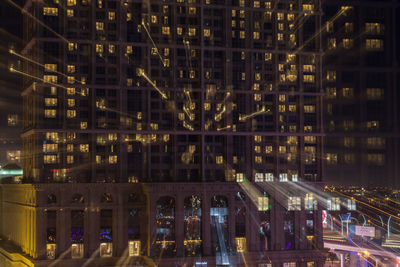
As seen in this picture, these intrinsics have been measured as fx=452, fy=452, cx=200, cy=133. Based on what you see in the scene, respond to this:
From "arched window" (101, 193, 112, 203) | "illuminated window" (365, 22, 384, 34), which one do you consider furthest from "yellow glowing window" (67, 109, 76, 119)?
"illuminated window" (365, 22, 384, 34)

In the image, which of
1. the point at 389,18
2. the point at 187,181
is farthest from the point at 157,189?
the point at 389,18

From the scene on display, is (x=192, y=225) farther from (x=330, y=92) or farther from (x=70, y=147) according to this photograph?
(x=330, y=92)

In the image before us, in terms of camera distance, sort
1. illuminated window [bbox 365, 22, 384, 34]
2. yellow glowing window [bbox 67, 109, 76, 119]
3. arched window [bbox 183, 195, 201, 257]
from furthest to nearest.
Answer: illuminated window [bbox 365, 22, 384, 34] → yellow glowing window [bbox 67, 109, 76, 119] → arched window [bbox 183, 195, 201, 257]

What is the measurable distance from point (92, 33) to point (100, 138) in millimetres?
16703

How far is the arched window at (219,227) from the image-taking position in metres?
69.4

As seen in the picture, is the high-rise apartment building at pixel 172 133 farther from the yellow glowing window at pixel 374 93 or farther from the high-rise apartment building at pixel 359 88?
the yellow glowing window at pixel 374 93

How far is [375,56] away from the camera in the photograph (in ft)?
292

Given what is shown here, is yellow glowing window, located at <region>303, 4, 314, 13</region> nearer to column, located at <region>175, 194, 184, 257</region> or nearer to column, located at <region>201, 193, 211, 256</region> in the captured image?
column, located at <region>201, 193, 211, 256</region>

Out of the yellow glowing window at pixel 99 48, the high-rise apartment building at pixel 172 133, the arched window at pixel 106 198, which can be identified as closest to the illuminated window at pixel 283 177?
the high-rise apartment building at pixel 172 133

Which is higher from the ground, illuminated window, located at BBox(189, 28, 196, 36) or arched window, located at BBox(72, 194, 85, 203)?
illuminated window, located at BBox(189, 28, 196, 36)

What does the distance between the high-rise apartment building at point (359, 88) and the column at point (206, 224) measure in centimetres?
2892

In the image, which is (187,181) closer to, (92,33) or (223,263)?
(223,263)

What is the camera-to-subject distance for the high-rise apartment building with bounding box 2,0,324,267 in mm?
68375

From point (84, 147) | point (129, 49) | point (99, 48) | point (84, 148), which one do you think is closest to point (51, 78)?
point (99, 48)
